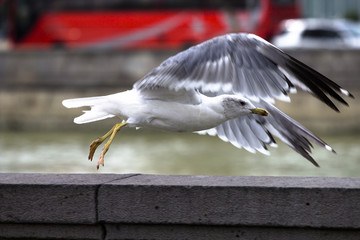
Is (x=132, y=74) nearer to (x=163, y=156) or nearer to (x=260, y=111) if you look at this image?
(x=163, y=156)

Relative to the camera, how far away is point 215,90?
5094 millimetres

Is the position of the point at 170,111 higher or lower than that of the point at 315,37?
higher

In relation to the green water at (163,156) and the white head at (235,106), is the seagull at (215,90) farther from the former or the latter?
the green water at (163,156)

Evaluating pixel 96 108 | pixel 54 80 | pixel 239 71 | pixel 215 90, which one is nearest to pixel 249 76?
pixel 239 71

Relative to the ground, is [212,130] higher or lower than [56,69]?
higher

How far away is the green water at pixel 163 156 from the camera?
1286 cm

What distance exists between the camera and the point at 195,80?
16.2ft

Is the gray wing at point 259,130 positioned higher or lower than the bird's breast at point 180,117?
lower

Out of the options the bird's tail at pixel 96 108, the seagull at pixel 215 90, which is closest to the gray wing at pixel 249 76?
the seagull at pixel 215 90

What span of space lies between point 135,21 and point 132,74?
7.08 meters

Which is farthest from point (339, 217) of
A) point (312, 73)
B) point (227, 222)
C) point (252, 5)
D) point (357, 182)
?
point (252, 5)

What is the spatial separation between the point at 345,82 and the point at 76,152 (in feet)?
20.0

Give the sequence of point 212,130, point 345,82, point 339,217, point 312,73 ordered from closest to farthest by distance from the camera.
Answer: point 339,217, point 312,73, point 212,130, point 345,82

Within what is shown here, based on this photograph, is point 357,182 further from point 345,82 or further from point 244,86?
point 345,82
